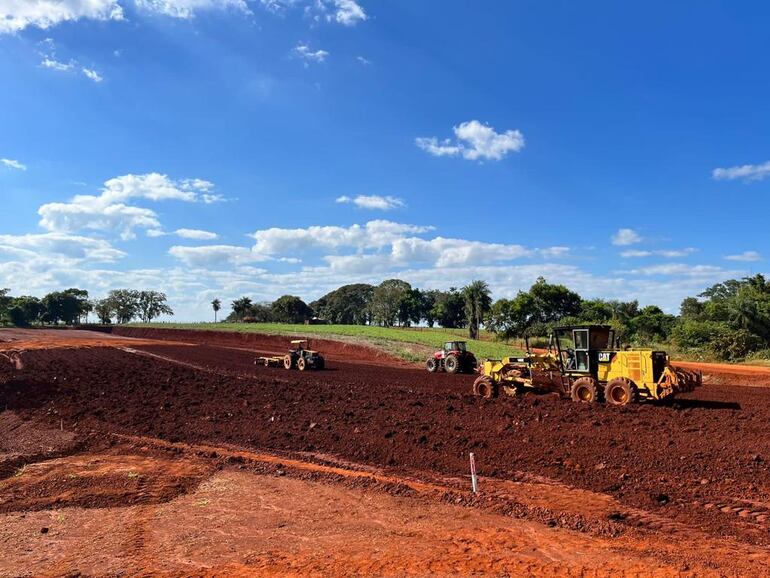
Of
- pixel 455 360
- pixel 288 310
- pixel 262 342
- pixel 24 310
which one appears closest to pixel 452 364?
pixel 455 360

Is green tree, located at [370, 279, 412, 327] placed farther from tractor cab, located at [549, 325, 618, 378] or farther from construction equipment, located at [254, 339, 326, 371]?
tractor cab, located at [549, 325, 618, 378]

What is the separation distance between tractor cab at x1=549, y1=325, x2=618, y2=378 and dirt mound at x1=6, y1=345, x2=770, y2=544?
149 centimetres

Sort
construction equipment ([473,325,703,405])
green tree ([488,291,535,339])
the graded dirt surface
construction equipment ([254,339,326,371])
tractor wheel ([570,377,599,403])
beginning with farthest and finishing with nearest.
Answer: green tree ([488,291,535,339]) < construction equipment ([254,339,326,371]) < tractor wheel ([570,377,599,403]) < construction equipment ([473,325,703,405]) < the graded dirt surface

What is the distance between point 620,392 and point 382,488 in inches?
433

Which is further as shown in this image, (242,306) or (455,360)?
(242,306)

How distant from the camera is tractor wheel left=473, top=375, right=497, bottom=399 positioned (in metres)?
20.8

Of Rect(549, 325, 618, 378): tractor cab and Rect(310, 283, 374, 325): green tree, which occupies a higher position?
Rect(310, 283, 374, 325): green tree

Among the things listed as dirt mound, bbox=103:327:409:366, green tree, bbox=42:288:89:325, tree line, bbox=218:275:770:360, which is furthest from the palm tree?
green tree, bbox=42:288:89:325

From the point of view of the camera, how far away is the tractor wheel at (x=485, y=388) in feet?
68.3

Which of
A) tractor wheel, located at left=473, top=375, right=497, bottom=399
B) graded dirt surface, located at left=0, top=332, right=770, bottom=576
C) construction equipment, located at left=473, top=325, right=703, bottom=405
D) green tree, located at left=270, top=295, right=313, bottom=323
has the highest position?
green tree, located at left=270, top=295, right=313, bottom=323

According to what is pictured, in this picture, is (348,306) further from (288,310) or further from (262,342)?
(262,342)

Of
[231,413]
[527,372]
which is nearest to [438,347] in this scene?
[527,372]

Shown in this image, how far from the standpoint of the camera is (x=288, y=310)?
428 ft

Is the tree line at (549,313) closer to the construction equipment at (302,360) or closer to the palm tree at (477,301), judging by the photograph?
the palm tree at (477,301)
